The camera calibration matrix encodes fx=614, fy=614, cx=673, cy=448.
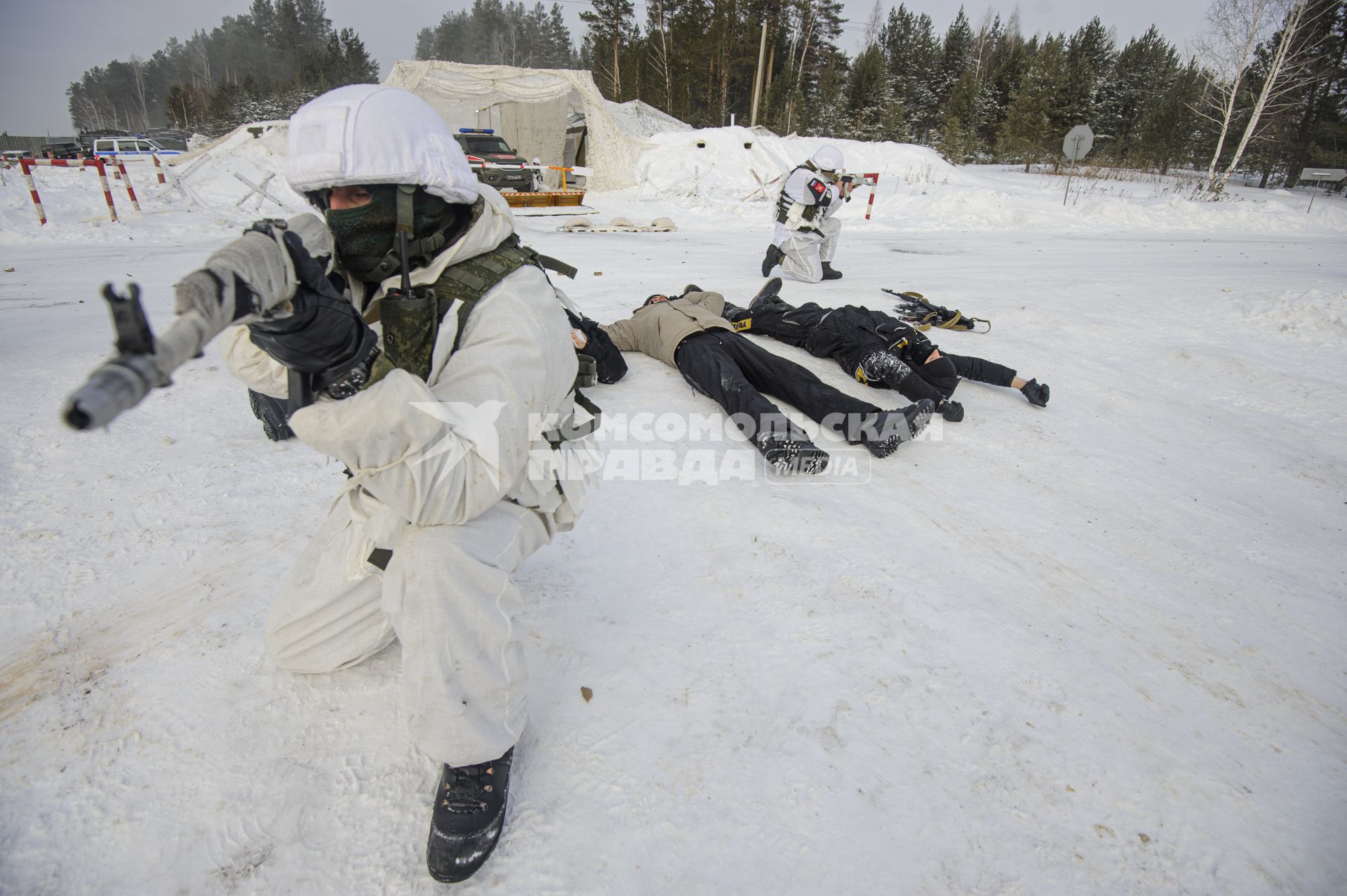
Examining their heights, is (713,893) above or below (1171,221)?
below

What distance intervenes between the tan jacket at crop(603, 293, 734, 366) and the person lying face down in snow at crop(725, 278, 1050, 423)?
69cm

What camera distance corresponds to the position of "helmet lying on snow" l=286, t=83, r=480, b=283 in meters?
1.49

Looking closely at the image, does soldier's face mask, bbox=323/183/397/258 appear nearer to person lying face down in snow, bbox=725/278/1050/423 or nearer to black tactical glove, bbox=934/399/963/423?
person lying face down in snow, bbox=725/278/1050/423

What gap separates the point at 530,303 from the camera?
1655 millimetres

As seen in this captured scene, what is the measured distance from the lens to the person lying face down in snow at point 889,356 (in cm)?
407

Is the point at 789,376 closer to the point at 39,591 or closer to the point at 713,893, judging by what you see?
the point at 713,893

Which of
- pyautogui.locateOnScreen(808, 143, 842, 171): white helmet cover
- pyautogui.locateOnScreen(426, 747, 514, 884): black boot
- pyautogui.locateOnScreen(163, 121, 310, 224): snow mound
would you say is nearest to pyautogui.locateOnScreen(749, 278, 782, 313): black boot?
pyautogui.locateOnScreen(808, 143, 842, 171): white helmet cover

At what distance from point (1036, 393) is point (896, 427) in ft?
5.05

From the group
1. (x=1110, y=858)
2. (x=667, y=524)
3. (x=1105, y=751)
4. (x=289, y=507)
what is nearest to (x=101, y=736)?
(x=289, y=507)

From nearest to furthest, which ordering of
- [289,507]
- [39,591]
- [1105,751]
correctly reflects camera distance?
[1105,751], [39,591], [289,507]

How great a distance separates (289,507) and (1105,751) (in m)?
3.21

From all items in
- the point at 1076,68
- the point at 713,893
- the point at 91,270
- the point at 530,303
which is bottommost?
the point at 713,893

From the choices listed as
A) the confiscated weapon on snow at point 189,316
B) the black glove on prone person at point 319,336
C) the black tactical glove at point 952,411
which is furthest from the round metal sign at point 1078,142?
the confiscated weapon on snow at point 189,316

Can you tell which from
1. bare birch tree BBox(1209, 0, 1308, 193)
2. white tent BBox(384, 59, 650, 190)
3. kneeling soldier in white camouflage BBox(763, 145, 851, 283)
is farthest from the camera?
bare birch tree BBox(1209, 0, 1308, 193)
